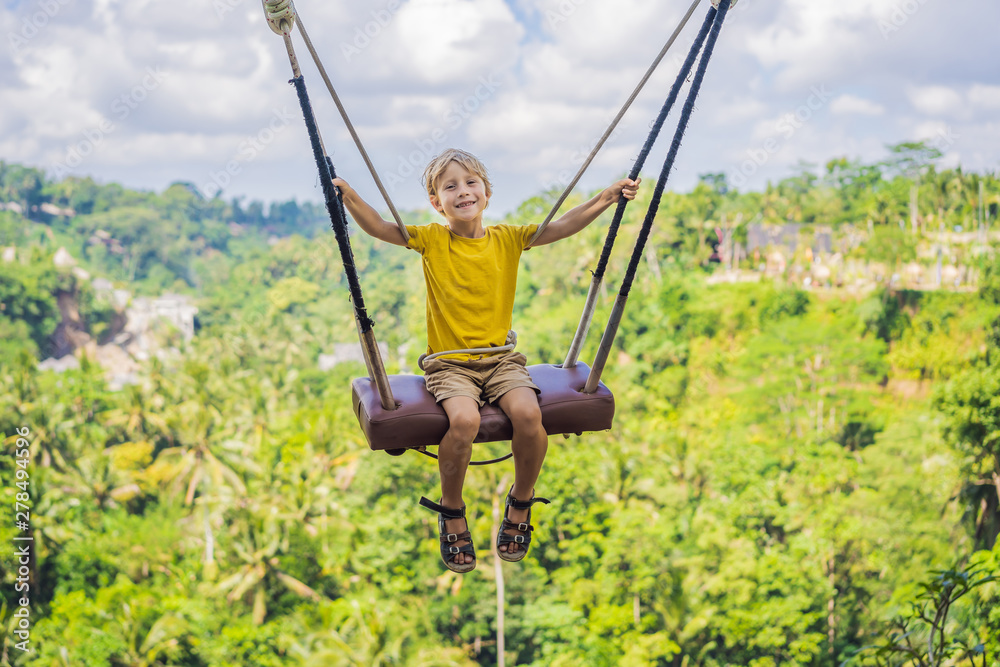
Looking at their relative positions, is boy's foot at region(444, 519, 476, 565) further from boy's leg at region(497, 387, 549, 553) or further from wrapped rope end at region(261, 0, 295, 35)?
wrapped rope end at region(261, 0, 295, 35)

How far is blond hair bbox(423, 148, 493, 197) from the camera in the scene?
2.92m

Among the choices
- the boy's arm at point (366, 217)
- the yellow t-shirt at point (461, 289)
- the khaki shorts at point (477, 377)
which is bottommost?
the khaki shorts at point (477, 377)

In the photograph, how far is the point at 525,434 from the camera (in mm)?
2781

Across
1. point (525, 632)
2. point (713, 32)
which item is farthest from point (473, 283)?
point (525, 632)

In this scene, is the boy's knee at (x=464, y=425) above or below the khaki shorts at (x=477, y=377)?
below

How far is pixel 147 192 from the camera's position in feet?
230

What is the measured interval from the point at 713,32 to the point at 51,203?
69.3m

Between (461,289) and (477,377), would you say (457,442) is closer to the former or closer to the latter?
(477,377)

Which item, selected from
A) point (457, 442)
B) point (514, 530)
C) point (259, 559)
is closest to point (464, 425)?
point (457, 442)

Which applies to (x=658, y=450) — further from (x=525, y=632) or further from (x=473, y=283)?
(x=473, y=283)

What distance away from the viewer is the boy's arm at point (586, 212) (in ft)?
9.77

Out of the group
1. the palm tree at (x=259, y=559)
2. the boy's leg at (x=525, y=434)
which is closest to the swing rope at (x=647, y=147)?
the boy's leg at (x=525, y=434)

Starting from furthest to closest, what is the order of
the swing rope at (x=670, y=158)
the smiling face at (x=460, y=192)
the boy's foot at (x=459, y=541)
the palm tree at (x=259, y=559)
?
the palm tree at (x=259, y=559) → the smiling face at (x=460, y=192) → the boy's foot at (x=459, y=541) → the swing rope at (x=670, y=158)

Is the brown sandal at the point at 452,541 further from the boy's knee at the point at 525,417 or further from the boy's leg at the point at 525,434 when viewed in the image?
the boy's knee at the point at 525,417
